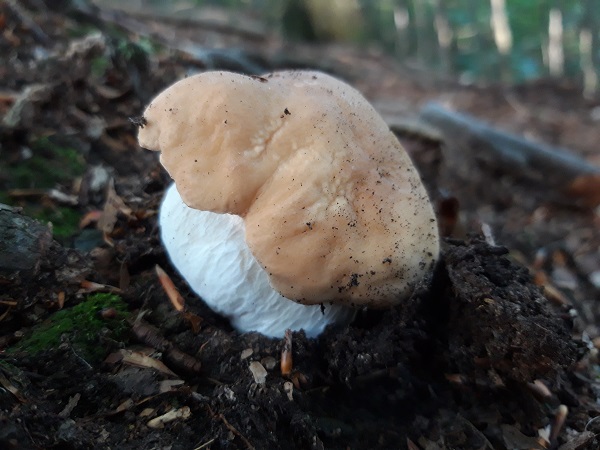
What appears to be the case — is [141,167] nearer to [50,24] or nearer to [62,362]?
[62,362]

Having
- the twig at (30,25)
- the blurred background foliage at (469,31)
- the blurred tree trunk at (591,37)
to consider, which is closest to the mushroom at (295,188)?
the twig at (30,25)

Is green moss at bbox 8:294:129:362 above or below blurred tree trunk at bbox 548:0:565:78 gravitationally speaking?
above

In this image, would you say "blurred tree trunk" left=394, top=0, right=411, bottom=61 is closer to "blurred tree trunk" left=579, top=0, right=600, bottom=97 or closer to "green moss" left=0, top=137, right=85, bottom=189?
"blurred tree trunk" left=579, top=0, right=600, bottom=97

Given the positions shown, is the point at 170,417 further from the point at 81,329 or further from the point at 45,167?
the point at 45,167

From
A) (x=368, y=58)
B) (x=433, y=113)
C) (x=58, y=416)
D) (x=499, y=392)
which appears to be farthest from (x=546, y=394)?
(x=368, y=58)

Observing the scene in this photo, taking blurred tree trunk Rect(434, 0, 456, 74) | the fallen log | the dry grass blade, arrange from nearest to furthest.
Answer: the dry grass blade < the fallen log < blurred tree trunk Rect(434, 0, 456, 74)

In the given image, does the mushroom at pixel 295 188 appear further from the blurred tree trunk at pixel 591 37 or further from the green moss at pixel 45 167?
the blurred tree trunk at pixel 591 37

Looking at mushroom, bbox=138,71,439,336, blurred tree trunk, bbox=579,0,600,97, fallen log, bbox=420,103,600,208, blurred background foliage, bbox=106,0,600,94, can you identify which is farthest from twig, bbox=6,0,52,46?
blurred tree trunk, bbox=579,0,600,97
